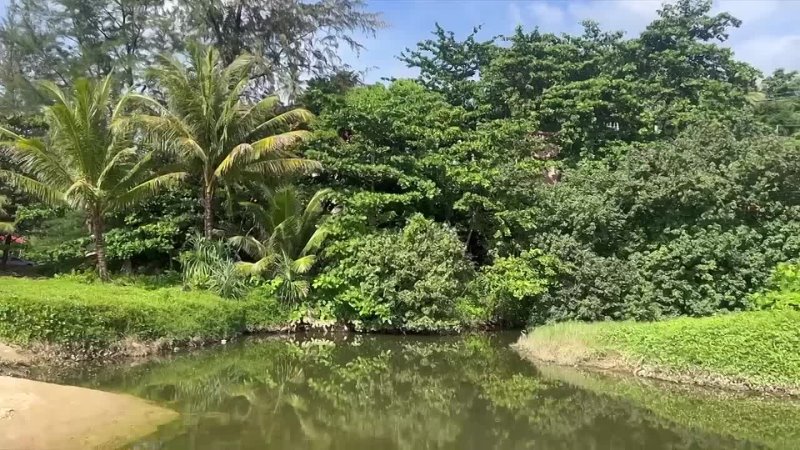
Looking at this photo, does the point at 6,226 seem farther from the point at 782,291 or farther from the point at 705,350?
the point at 782,291

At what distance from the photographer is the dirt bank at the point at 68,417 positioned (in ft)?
27.1

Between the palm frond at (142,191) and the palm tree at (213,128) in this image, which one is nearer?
the palm frond at (142,191)

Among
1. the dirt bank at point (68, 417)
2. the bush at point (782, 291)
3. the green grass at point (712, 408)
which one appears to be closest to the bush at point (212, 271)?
the dirt bank at point (68, 417)

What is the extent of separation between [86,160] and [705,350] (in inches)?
626

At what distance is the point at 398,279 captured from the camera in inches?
742

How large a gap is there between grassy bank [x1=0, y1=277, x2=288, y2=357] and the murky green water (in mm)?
845

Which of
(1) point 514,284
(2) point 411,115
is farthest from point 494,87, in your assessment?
(1) point 514,284

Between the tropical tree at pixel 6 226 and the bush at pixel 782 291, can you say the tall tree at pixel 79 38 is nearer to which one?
the tropical tree at pixel 6 226

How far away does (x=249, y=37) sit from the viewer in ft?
81.4

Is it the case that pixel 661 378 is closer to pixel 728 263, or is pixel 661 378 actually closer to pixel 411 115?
pixel 728 263

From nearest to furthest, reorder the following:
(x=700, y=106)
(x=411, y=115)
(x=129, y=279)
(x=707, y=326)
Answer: (x=707, y=326), (x=129, y=279), (x=411, y=115), (x=700, y=106)

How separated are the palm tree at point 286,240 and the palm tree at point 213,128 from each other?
0.96 m

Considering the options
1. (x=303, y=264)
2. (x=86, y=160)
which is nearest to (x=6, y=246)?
(x=86, y=160)

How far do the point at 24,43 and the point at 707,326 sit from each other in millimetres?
26045
